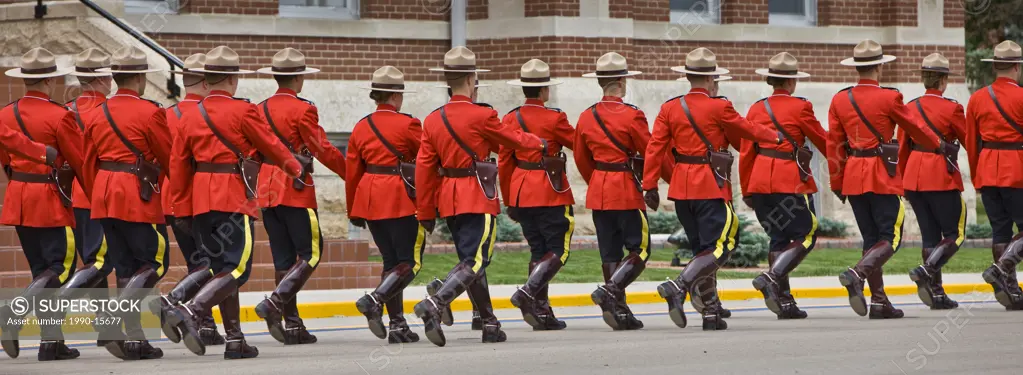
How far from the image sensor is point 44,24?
58.7 ft

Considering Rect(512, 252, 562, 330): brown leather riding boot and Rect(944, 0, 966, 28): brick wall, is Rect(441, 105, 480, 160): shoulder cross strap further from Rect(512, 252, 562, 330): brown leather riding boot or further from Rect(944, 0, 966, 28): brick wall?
Rect(944, 0, 966, 28): brick wall

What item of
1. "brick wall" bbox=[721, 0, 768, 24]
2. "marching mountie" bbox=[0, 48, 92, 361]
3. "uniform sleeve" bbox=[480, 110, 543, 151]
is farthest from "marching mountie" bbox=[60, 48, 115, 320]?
"brick wall" bbox=[721, 0, 768, 24]

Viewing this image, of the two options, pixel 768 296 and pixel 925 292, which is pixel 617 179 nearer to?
pixel 768 296

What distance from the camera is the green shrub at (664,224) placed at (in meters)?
21.8

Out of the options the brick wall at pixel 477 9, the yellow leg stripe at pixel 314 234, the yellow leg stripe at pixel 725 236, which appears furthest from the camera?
the brick wall at pixel 477 9

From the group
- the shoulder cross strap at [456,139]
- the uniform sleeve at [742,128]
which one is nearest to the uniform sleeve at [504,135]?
the shoulder cross strap at [456,139]

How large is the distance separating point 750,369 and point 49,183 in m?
4.85

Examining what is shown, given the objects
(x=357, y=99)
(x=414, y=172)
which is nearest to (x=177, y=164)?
(x=414, y=172)

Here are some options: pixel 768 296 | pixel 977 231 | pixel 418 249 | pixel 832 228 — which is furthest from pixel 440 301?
pixel 977 231

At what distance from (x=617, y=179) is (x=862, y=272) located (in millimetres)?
2058

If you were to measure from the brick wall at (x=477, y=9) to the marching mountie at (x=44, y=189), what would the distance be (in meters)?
11.2

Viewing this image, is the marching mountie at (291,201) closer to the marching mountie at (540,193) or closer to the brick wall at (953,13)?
the marching mountie at (540,193)

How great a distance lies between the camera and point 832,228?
23.2 meters

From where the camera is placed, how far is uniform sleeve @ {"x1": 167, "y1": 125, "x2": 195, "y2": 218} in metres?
11.1
